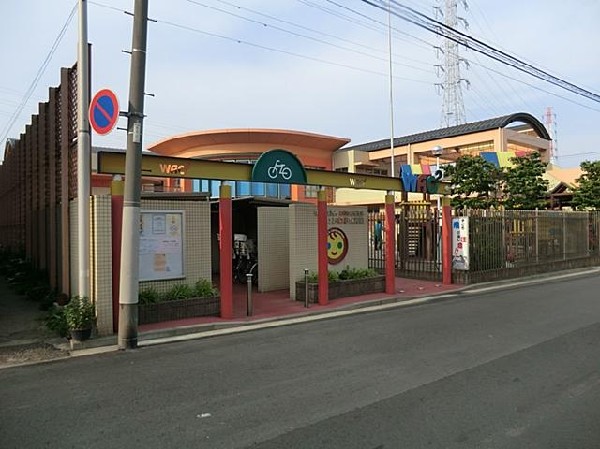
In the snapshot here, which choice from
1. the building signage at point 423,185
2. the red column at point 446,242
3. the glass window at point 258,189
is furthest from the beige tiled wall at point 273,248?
the glass window at point 258,189

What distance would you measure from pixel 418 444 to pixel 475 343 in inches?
158

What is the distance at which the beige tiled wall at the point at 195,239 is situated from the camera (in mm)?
10531

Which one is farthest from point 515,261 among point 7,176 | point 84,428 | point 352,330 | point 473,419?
point 7,176

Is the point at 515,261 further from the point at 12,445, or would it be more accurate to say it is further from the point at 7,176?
the point at 7,176

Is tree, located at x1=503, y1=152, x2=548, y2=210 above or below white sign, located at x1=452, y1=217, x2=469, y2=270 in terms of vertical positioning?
above

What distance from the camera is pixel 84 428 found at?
4641 mm

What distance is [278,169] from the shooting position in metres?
11.1

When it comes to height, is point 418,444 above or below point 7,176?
below

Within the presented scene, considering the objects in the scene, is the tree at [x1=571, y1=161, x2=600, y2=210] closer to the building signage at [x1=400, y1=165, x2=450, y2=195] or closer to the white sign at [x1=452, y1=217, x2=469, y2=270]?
the white sign at [x1=452, y1=217, x2=469, y2=270]

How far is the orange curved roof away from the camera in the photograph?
33.8 metres

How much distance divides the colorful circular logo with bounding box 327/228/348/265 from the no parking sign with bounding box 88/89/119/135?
278 inches

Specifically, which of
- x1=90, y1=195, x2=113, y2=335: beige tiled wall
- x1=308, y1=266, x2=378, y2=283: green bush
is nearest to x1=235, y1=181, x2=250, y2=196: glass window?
x1=308, y1=266, x2=378, y2=283: green bush

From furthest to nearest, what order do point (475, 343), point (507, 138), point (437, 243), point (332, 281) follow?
point (507, 138), point (437, 243), point (332, 281), point (475, 343)

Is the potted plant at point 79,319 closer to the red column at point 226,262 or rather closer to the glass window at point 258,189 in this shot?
the red column at point 226,262
